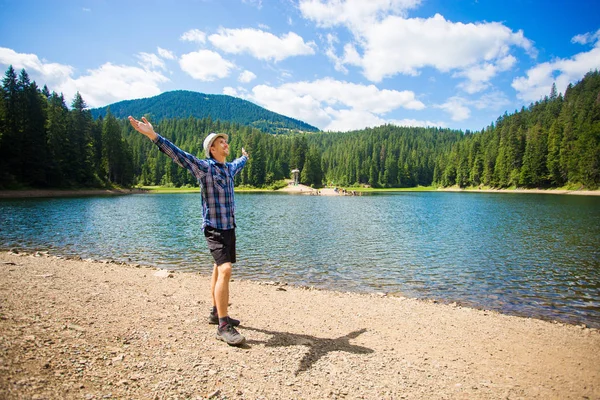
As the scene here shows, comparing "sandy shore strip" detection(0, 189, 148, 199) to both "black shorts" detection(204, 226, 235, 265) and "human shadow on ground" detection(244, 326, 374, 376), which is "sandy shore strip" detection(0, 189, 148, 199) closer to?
"black shorts" detection(204, 226, 235, 265)

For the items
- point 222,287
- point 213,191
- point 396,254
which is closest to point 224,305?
point 222,287

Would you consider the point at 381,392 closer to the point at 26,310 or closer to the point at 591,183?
the point at 26,310

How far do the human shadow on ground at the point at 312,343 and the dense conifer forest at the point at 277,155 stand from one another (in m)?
70.3

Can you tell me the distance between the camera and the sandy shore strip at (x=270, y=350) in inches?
172

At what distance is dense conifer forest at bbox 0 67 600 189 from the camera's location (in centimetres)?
6291

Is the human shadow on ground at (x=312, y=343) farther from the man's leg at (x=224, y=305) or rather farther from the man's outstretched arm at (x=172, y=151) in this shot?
the man's outstretched arm at (x=172, y=151)

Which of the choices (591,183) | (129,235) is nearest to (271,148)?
(591,183)

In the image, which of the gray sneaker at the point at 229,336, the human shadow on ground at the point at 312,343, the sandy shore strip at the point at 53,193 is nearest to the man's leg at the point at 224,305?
the gray sneaker at the point at 229,336

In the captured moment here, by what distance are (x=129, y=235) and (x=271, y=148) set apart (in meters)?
146

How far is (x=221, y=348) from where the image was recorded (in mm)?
5691

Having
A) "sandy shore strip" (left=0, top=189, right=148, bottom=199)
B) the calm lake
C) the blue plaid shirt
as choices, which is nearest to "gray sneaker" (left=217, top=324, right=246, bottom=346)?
the blue plaid shirt

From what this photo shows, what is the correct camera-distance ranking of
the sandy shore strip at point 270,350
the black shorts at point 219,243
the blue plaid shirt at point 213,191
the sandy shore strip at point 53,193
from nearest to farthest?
the sandy shore strip at point 270,350 < the blue plaid shirt at point 213,191 < the black shorts at point 219,243 < the sandy shore strip at point 53,193

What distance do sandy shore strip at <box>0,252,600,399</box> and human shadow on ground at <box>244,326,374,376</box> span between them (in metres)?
0.04

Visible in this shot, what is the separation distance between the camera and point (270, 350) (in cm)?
588
